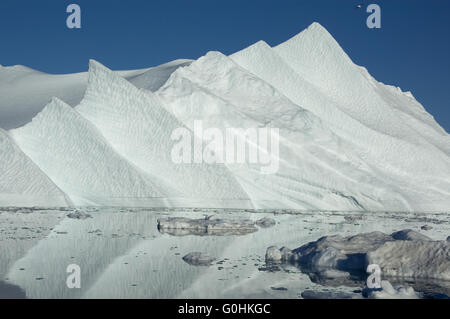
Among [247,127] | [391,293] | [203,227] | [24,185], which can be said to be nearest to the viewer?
[391,293]

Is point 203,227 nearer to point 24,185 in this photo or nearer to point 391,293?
point 391,293

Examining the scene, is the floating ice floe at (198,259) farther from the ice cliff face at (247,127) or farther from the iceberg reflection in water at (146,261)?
the ice cliff face at (247,127)

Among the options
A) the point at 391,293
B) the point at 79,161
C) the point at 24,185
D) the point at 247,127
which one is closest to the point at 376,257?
the point at 391,293

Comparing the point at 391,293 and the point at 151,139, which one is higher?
the point at 151,139

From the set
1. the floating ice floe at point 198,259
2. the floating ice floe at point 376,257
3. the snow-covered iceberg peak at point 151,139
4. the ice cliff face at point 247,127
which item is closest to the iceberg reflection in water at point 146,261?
the floating ice floe at point 198,259

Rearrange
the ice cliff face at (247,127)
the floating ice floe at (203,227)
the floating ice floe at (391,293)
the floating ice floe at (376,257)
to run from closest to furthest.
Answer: the floating ice floe at (391,293) < the floating ice floe at (376,257) < the floating ice floe at (203,227) < the ice cliff face at (247,127)

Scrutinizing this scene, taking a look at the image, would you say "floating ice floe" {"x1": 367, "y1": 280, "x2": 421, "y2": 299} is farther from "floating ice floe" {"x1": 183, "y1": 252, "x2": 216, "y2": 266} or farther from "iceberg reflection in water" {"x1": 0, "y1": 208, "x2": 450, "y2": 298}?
"floating ice floe" {"x1": 183, "y1": 252, "x2": 216, "y2": 266}

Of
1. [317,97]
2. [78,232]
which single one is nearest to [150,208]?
[78,232]

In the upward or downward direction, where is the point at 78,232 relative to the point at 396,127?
downward

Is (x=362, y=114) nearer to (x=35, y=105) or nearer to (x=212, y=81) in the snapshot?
(x=212, y=81)
